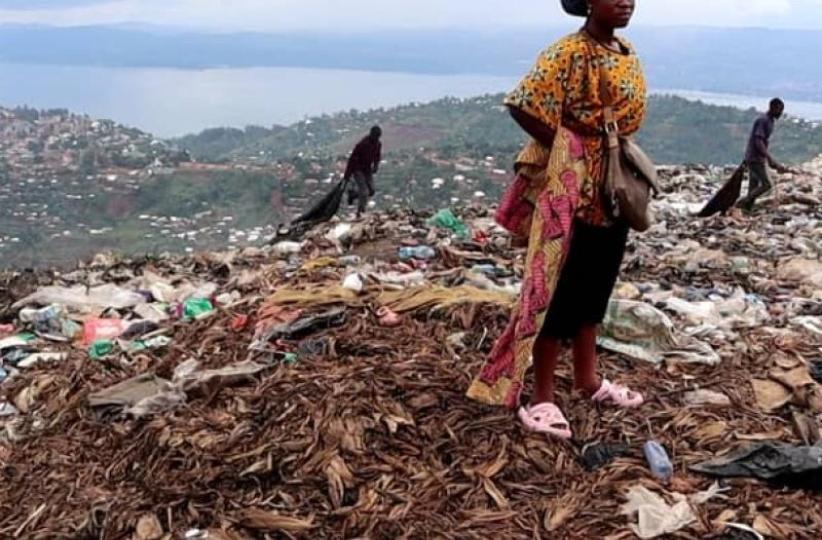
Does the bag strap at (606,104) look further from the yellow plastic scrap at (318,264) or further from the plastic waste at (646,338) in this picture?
the yellow plastic scrap at (318,264)

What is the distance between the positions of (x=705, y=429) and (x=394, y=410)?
100 cm

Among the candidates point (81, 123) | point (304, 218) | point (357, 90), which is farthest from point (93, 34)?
point (304, 218)

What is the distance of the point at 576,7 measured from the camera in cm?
271

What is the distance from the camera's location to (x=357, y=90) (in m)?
99.8

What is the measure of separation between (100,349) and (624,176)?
8.91 ft

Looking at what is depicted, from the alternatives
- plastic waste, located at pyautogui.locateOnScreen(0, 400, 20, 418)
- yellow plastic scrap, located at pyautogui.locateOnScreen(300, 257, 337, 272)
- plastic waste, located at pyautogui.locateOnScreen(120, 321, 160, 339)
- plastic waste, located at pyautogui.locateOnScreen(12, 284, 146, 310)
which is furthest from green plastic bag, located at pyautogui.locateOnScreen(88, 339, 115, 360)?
yellow plastic scrap, located at pyautogui.locateOnScreen(300, 257, 337, 272)

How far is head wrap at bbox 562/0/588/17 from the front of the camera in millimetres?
2682

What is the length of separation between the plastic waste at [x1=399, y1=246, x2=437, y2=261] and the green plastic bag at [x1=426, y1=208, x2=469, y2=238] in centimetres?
129

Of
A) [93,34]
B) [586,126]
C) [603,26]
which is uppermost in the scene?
[603,26]

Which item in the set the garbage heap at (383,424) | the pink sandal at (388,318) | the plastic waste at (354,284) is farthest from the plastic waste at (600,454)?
the plastic waste at (354,284)

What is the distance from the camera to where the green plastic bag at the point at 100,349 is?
421cm

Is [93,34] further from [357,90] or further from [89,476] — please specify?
[89,476]

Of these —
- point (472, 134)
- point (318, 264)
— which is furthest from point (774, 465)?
point (472, 134)

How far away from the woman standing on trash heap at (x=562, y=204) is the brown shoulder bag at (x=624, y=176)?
0.02m
